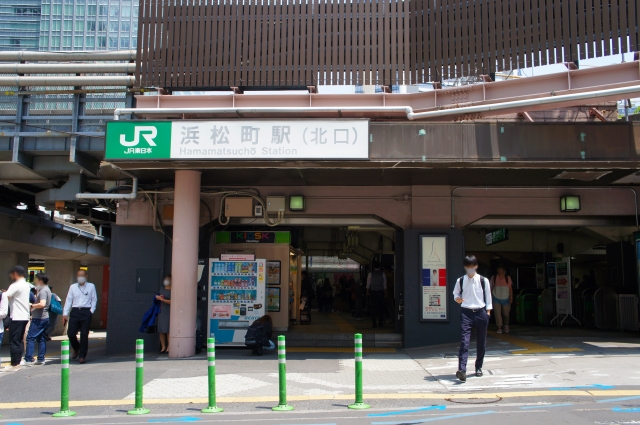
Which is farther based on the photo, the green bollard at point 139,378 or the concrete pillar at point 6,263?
the concrete pillar at point 6,263

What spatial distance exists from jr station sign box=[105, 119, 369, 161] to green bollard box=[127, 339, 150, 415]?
13.4 ft

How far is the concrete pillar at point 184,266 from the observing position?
11.8 metres

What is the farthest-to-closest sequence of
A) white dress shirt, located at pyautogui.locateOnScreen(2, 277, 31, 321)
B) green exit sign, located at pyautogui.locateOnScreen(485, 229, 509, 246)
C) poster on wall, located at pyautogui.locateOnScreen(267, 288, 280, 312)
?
green exit sign, located at pyautogui.locateOnScreen(485, 229, 509, 246) < poster on wall, located at pyautogui.locateOnScreen(267, 288, 280, 312) < white dress shirt, located at pyautogui.locateOnScreen(2, 277, 31, 321)

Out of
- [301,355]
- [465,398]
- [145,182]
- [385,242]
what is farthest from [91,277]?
[465,398]

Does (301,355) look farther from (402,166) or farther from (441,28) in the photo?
(441,28)

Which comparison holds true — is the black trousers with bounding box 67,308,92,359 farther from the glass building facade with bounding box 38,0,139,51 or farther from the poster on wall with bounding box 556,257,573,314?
the glass building facade with bounding box 38,0,139,51

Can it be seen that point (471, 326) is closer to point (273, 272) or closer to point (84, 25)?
point (273, 272)

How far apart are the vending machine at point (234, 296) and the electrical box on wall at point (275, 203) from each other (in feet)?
3.93

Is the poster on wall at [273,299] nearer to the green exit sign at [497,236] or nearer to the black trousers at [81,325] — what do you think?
the black trousers at [81,325]

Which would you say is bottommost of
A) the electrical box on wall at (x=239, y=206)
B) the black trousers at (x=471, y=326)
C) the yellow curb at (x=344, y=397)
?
the yellow curb at (x=344, y=397)

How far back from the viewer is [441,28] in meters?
11.7

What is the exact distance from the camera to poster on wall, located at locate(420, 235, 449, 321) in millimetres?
12805

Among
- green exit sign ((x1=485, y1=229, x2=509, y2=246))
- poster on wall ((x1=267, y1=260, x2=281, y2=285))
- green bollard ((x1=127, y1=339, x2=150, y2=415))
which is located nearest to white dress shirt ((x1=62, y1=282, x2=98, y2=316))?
poster on wall ((x1=267, y1=260, x2=281, y2=285))

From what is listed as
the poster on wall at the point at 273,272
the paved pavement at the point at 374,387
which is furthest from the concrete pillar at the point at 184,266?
the poster on wall at the point at 273,272
